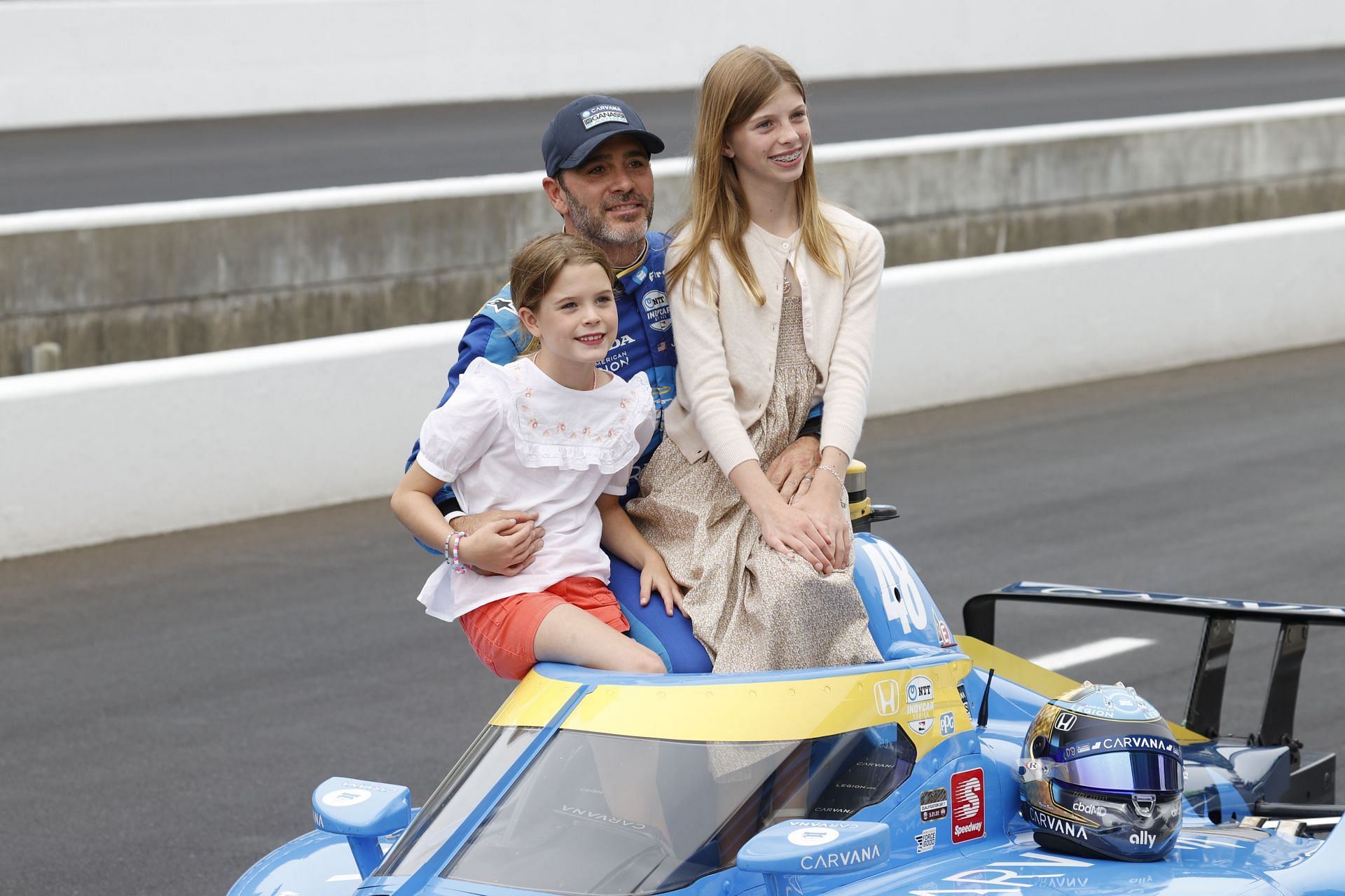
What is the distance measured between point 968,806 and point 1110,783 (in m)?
0.31

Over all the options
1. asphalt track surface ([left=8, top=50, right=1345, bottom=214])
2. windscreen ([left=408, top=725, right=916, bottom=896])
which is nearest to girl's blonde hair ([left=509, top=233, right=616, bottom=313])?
windscreen ([left=408, top=725, right=916, bottom=896])

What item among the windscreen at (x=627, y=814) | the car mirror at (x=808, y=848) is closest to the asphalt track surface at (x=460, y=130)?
the windscreen at (x=627, y=814)

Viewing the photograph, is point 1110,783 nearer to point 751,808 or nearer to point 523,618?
point 751,808

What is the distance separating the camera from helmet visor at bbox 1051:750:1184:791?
387 centimetres

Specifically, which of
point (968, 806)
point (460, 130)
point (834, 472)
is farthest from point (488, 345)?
point (460, 130)

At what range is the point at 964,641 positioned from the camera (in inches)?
204

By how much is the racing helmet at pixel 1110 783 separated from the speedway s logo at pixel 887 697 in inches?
15.7

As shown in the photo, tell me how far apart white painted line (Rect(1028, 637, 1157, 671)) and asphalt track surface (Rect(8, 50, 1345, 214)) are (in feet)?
37.3

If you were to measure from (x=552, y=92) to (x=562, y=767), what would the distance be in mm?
22029

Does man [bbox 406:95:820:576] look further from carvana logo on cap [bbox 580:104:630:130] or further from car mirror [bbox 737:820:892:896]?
car mirror [bbox 737:820:892:896]

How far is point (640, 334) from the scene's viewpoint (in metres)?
4.52

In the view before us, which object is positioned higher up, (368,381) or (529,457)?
(529,457)

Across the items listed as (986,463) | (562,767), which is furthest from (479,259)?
(562,767)

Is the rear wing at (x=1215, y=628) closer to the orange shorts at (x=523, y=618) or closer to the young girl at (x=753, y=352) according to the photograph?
the young girl at (x=753, y=352)
